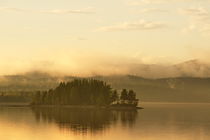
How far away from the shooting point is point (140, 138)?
90.6 meters

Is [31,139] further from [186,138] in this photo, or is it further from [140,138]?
[186,138]

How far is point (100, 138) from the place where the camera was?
89.9m

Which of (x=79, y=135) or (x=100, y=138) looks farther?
(x=79, y=135)

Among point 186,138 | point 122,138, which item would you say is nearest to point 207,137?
point 186,138

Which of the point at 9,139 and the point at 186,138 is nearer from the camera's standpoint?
the point at 9,139

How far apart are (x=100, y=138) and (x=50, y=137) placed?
10.4 metres

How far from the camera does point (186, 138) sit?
93000 millimetres

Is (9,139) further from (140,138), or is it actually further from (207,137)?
(207,137)

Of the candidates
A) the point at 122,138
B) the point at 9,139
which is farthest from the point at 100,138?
the point at 9,139

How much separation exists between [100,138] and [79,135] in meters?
7.94

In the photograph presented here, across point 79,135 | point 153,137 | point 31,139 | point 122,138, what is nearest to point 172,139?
point 153,137

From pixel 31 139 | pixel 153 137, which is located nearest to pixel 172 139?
→ pixel 153 137

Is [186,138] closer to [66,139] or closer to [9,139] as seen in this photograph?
[66,139]

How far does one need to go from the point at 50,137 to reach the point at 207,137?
3244 cm
